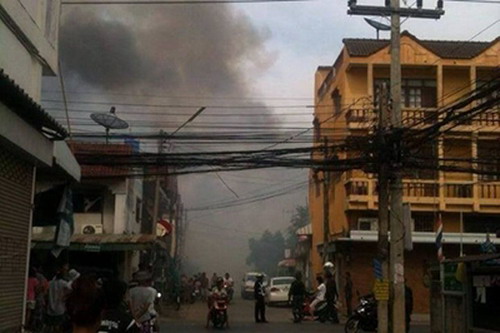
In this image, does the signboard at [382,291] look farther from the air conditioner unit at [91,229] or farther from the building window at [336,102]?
the building window at [336,102]

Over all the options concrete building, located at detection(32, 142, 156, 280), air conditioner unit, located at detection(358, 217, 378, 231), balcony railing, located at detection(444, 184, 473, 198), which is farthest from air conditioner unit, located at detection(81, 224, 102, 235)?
balcony railing, located at detection(444, 184, 473, 198)

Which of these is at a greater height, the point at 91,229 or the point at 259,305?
the point at 91,229

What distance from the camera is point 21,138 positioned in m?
9.88

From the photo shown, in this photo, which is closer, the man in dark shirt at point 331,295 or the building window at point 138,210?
the man in dark shirt at point 331,295

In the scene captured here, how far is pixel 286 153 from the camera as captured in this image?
17.7m

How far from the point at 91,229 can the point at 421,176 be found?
517 inches

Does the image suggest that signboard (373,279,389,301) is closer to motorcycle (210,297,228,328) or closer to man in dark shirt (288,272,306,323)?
motorcycle (210,297,228,328)

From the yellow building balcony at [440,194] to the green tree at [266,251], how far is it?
67.7m

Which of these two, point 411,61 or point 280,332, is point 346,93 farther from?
point 280,332

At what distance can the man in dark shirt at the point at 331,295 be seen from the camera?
75.4 ft

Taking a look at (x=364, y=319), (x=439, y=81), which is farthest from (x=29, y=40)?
(x=439, y=81)

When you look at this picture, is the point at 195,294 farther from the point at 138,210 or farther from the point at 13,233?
the point at 13,233

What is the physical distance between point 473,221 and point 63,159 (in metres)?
22.0

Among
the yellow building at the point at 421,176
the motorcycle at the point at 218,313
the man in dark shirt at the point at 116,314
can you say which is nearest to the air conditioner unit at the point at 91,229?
the motorcycle at the point at 218,313
